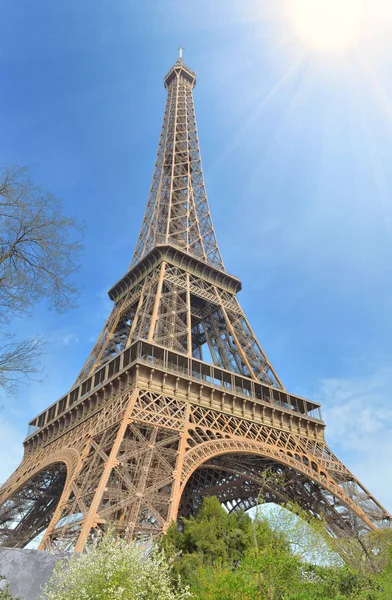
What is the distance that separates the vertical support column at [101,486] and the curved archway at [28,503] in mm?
8944

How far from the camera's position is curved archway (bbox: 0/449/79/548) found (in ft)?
90.9

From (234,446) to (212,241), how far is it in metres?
21.9

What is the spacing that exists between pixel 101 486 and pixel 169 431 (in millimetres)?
5132

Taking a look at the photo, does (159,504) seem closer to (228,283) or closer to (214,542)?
(214,542)

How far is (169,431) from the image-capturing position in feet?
72.0

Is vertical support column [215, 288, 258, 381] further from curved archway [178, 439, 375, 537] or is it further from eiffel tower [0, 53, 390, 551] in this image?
curved archway [178, 439, 375, 537]

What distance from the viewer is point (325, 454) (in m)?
29.5

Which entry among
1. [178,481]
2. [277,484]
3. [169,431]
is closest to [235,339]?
[277,484]

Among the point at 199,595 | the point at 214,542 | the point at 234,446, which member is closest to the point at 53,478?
the point at 234,446

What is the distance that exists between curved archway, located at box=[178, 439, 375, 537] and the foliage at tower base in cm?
521

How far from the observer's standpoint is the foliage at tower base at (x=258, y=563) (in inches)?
461

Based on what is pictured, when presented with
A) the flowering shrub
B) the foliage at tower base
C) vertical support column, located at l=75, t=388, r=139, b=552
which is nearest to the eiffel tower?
vertical support column, located at l=75, t=388, r=139, b=552

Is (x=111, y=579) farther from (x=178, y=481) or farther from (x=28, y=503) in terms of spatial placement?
(x=28, y=503)

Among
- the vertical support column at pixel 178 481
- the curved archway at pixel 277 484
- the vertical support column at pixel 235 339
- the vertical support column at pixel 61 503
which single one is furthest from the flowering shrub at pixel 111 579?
the vertical support column at pixel 235 339
